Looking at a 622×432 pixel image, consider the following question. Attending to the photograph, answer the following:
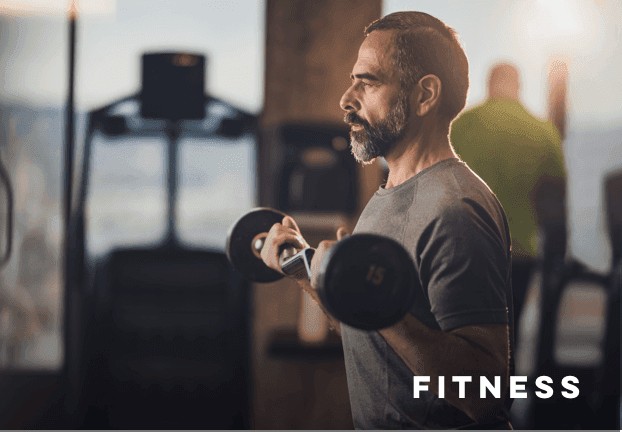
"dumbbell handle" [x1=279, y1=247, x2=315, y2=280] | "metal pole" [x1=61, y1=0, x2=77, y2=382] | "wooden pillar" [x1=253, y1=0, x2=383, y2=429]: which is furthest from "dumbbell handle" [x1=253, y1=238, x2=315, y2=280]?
"metal pole" [x1=61, y1=0, x2=77, y2=382]

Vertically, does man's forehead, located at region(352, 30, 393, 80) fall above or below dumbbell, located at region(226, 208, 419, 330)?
above

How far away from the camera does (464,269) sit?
0.53 m

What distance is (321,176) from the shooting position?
1.45 metres

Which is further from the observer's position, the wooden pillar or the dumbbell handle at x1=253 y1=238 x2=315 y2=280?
the wooden pillar

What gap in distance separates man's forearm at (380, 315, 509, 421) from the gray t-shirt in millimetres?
22

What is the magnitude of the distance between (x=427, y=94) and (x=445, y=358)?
1.08ft

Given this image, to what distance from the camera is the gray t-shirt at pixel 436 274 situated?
0.54 metres

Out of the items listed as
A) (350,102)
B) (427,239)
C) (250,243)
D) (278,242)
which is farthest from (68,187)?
(427,239)

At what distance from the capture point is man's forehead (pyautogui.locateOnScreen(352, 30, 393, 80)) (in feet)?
2.14

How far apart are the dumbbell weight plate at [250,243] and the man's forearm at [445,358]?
344 mm

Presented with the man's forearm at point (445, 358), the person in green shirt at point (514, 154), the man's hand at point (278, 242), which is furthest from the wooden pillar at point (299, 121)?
the man's forearm at point (445, 358)

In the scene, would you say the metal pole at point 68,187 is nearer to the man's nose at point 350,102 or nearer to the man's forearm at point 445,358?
the man's nose at point 350,102

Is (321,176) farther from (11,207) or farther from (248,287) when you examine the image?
(11,207)

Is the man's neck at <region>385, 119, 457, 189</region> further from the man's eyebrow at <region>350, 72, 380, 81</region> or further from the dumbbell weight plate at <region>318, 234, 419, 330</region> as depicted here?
the dumbbell weight plate at <region>318, 234, 419, 330</region>
